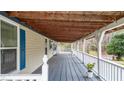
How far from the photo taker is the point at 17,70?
5891 mm

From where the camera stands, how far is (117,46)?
10.7m

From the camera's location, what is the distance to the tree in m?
10.1

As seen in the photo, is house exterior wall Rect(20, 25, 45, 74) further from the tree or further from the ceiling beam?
the tree

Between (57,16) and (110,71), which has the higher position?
(57,16)

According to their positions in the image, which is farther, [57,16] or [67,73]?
[67,73]

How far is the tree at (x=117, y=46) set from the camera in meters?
10.1

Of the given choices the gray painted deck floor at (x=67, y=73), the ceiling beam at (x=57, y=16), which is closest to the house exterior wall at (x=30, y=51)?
the gray painted deck floor at (x=67, y=73)

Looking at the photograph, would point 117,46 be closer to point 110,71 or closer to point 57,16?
point 110,71

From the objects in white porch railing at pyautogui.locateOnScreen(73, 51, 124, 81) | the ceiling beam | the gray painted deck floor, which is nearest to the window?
the gray painted deck floor

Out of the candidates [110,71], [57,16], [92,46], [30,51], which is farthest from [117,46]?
[57,16]
